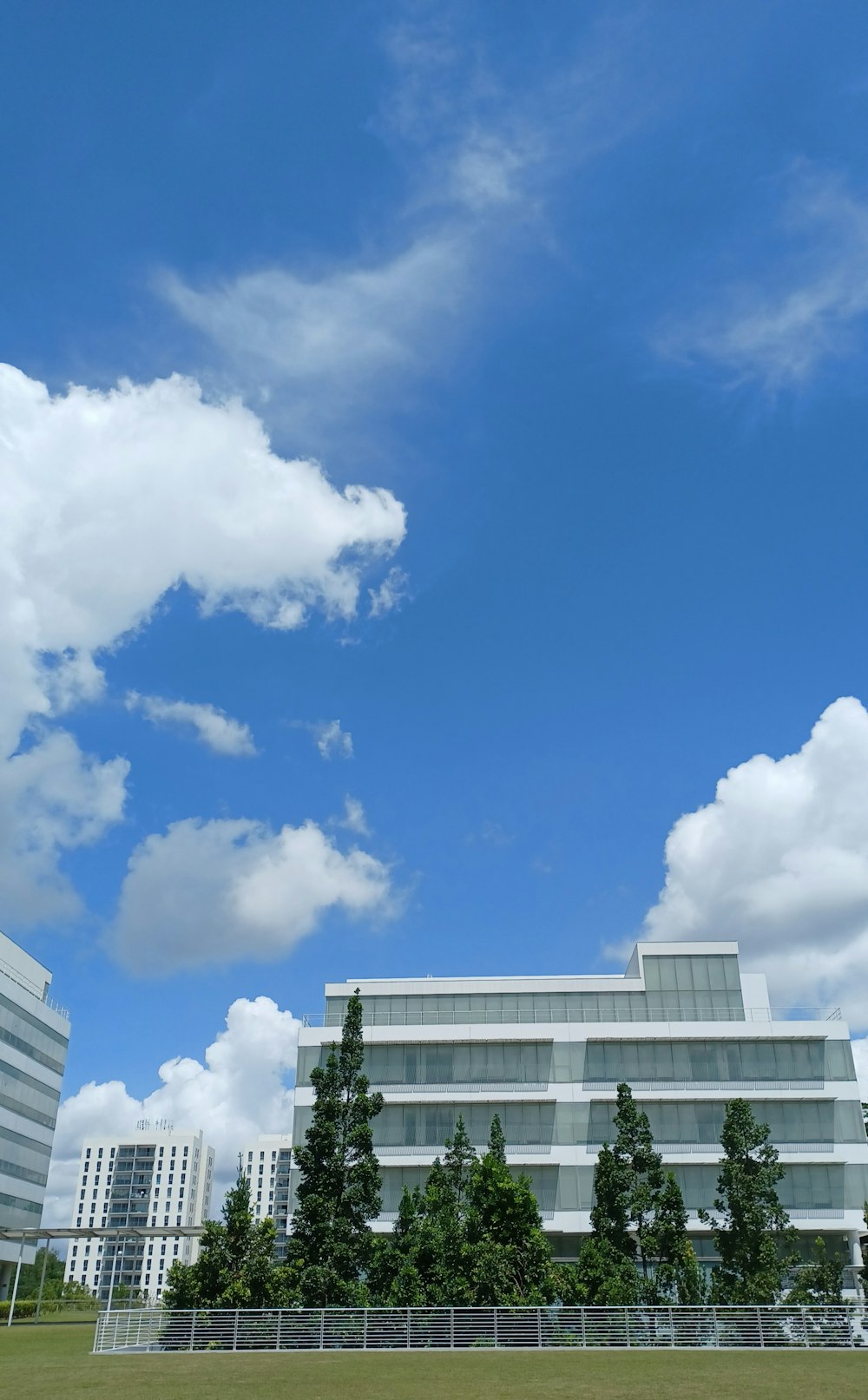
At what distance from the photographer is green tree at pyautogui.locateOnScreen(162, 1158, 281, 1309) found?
4181 cm

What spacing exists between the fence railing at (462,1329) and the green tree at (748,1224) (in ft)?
13.8

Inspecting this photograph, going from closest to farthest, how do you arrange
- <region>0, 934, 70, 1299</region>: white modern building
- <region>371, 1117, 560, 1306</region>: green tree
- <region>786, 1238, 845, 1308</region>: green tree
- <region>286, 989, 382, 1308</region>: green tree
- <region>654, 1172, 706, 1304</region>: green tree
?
<region>371, 1117, 560, 1306</region>: green tree < <region>286, 989, 382, 1308</region>: green tree < <region>654, 1172, 706, 1304</region>: green tree < <region>786, 1238, 845, 1308</region>: green tree < <region>0, 934, 70, 1299</region>: white modern building

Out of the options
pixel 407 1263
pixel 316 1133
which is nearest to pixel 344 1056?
pixel 316 1133

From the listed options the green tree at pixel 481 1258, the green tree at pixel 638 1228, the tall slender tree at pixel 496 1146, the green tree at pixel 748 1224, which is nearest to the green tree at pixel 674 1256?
the green tree at pixel 638 1228

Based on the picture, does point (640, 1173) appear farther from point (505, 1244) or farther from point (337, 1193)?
point (337, 1193)

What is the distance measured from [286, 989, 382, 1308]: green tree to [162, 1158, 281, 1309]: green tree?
1233 millimetres

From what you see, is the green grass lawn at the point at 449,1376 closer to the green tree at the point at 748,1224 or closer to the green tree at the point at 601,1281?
the green tree at the point at 601,1281

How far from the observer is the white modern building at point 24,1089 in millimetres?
85000

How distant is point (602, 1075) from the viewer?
67.2 m

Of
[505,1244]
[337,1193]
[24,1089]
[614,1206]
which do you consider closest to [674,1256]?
[614,1206]

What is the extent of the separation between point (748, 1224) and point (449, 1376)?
76.1ft

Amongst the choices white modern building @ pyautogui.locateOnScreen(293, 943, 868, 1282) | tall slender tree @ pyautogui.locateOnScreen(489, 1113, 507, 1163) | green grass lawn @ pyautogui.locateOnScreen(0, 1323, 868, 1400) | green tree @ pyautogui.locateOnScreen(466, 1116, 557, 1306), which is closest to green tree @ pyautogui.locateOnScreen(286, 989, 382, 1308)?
green tree @ pyautogui.locateOnScreen(466, 1116, 557, 1306)

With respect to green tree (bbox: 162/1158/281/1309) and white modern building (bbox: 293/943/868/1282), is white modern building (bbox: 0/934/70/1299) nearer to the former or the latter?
white modern building (bbox: 293/943/868/1282)

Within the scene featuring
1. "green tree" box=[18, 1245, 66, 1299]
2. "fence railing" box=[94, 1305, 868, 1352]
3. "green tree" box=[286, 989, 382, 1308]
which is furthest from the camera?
"green tree" box=[18, 1245, 66, 1299]
